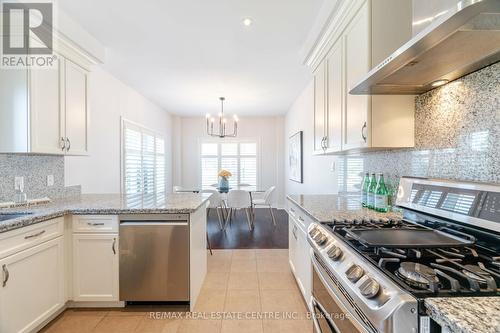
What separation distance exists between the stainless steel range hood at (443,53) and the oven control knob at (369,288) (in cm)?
85

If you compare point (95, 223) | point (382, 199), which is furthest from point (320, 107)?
point (95, 223)

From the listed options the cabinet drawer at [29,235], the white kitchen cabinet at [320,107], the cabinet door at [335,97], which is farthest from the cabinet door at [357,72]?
the cabinet drawer at [29,235]

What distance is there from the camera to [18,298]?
161cm

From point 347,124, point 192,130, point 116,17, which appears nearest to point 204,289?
point 347,124

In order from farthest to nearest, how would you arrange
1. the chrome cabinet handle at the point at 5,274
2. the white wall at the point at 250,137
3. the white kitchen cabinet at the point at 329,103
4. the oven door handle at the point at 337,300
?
the white wall at the point at 250,137, the white kitchen cabinet at the point at 329,103, the chrome cabinet handle at the point at 5,274, the oven door handle at the point at 337,300

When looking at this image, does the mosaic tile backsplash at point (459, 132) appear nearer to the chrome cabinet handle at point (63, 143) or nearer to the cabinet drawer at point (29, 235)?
the cabinet drawer at point (29, 235)

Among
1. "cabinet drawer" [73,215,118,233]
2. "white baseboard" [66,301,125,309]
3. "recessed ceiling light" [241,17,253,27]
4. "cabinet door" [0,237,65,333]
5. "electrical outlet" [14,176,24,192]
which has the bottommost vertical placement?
"white baseboard" [66,301,125,309]

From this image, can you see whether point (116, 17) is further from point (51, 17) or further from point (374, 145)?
point (374, 145)

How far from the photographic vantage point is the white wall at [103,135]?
3053mm

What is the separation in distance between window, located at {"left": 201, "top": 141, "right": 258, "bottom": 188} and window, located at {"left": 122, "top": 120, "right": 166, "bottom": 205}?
1.28 meters

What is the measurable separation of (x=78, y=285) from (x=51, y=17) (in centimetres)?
223

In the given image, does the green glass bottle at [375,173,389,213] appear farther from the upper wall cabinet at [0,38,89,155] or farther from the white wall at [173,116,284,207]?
the white wall at [173,116,284,207]

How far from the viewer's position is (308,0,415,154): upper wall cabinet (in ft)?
5.05

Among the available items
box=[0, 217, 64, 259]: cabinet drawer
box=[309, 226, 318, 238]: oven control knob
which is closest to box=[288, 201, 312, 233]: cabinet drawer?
box=[309, 226, 318, 238]: oven control knob
